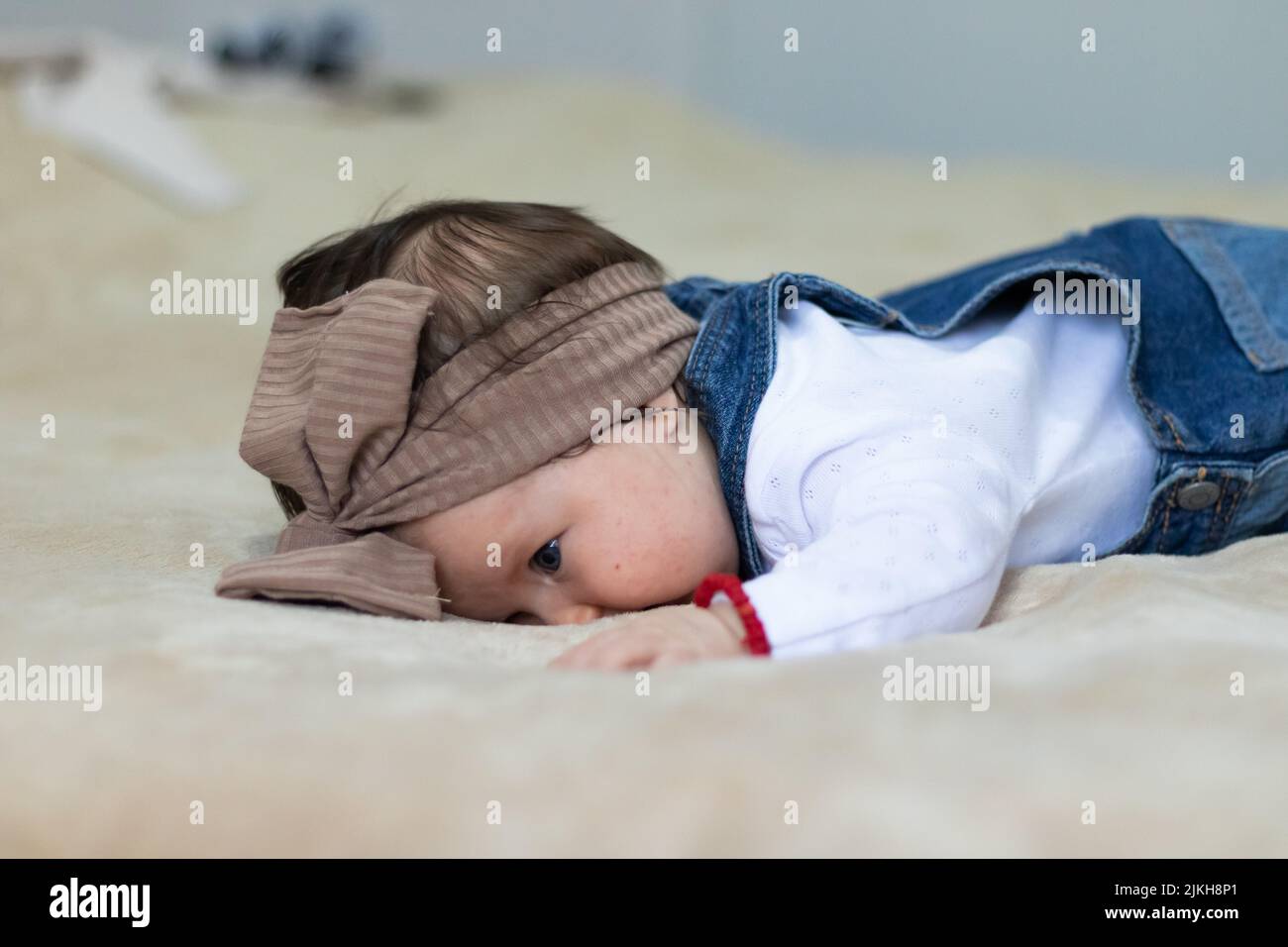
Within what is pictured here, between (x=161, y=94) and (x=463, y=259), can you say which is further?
(x=161, y=94)

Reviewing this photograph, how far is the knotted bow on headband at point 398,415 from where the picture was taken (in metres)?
0.89

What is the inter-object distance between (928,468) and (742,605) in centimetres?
20
